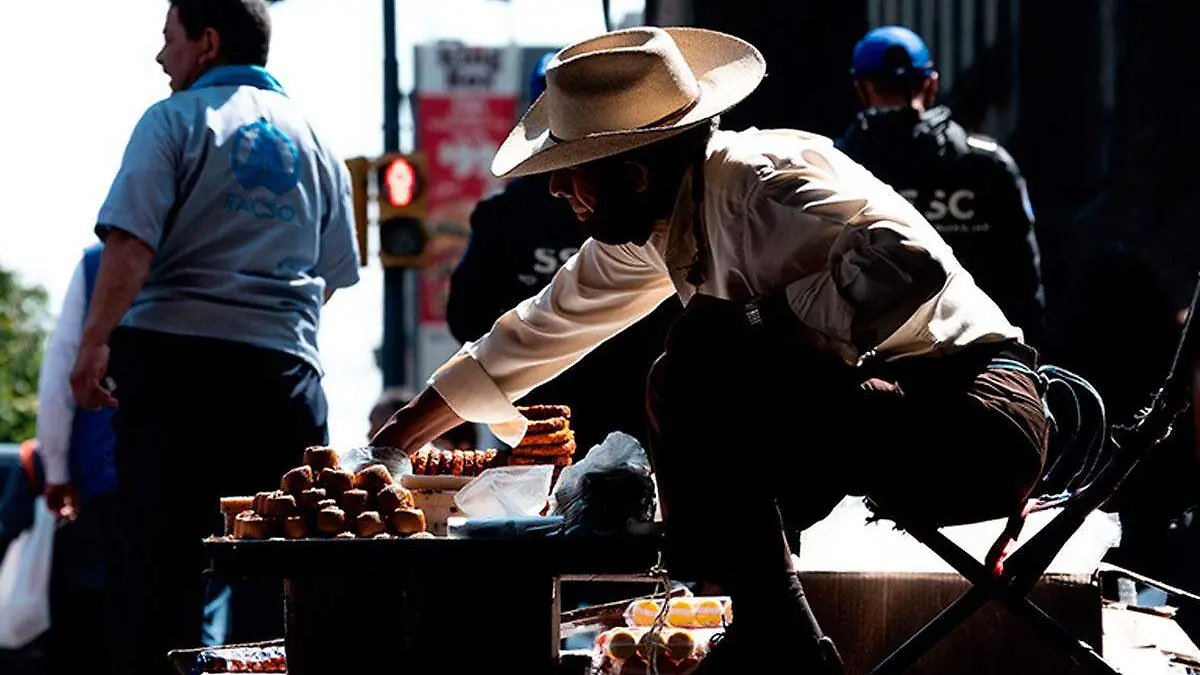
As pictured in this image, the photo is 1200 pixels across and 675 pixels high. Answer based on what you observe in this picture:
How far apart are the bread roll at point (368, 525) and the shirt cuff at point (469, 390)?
2.21 ft

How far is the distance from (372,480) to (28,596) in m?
5.66

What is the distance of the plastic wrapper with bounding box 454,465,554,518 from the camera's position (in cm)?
468

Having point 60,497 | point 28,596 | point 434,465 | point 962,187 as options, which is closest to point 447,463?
point 434,465

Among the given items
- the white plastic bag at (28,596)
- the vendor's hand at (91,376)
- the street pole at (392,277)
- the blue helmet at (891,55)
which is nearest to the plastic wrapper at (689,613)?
the vendor's hand at (91,376)

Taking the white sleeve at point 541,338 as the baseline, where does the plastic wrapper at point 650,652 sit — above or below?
below

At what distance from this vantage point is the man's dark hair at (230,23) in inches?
237

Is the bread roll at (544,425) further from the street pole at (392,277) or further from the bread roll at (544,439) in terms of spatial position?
the street pole at (392,277)

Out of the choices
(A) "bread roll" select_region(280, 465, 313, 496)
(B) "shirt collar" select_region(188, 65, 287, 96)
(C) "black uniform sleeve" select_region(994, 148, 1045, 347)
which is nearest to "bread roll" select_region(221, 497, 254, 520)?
(A) "bread roll" select_region(280, 465, 313, 496)

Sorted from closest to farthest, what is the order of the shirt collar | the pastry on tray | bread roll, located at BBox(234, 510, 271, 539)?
1. bread roll, located at BBox(234, 510, 271, 539)
2. the pastry on tray
3. the shirt collar

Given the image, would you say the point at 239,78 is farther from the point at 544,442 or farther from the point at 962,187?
the point at 962,187

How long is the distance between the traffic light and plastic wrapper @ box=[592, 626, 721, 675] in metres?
15.1

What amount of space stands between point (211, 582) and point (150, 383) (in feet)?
2.24

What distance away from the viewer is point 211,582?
598cm

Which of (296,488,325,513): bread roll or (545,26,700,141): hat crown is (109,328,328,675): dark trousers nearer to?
(296,488,325,513): bread roll
